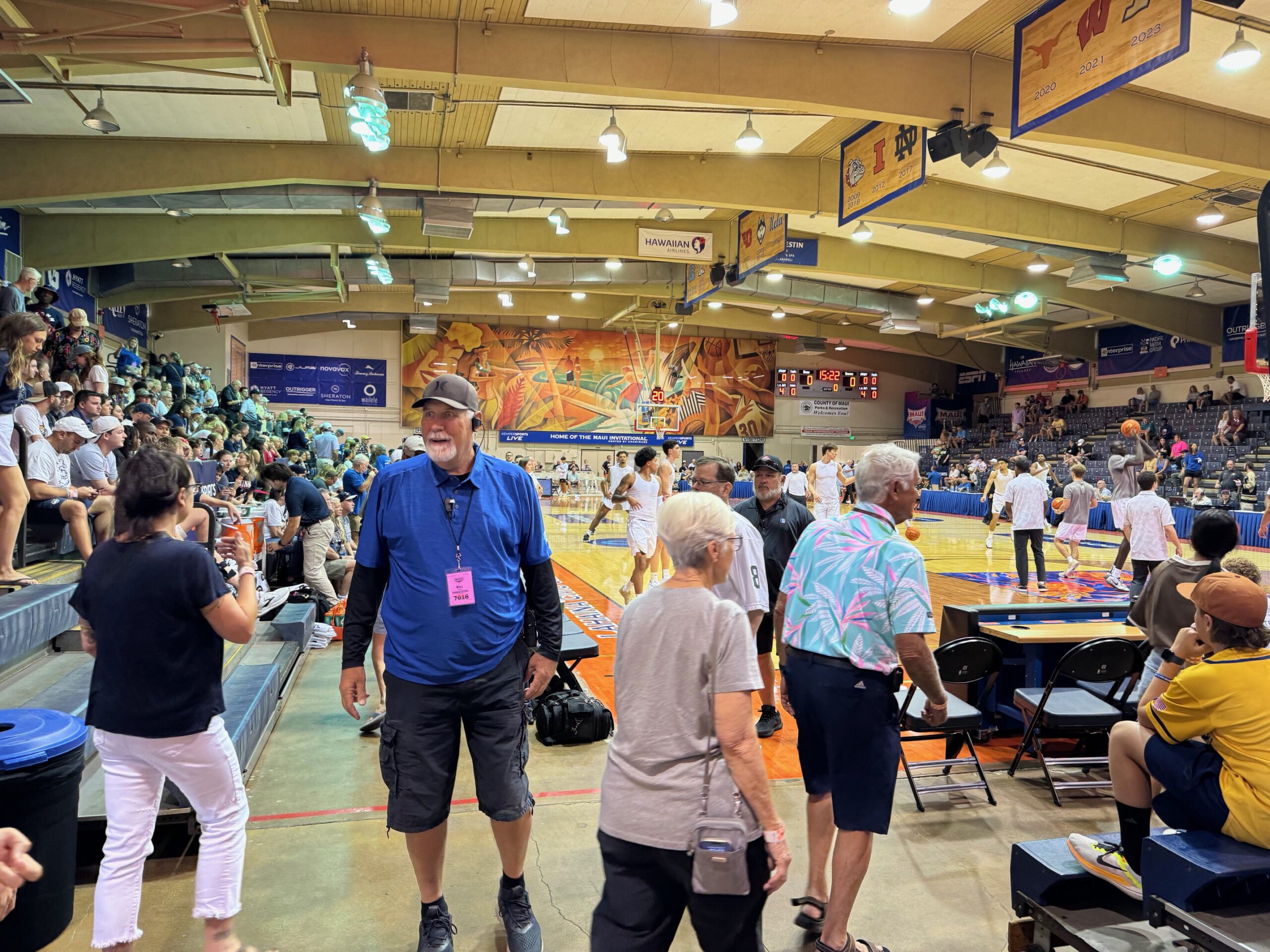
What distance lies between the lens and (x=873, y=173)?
984cm

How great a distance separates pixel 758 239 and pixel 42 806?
13.2 meters

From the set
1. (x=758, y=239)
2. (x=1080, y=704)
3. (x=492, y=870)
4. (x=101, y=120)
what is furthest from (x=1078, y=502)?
(x=101, y=120)

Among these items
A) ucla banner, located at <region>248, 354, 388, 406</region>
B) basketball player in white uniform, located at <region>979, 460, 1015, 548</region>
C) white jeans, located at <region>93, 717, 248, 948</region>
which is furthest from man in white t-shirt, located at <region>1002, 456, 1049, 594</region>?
ucla banner, located at <region>248, 354, 388, 406</region>

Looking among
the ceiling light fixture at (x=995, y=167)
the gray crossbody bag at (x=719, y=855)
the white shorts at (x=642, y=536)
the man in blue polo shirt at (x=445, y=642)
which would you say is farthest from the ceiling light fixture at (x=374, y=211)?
A: the gray crossbody bag at (x=719, y=855)

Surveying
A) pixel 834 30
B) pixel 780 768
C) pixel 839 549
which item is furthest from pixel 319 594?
pixel 834 30

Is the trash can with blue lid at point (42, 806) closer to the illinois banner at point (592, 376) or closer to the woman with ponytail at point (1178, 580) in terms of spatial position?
the woman with ponytail at point (1178, 580)

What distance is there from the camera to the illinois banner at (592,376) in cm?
2998

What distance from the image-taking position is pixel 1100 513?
20.1 m

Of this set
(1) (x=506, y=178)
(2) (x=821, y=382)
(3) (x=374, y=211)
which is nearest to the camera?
(3) (x=374, y=211)

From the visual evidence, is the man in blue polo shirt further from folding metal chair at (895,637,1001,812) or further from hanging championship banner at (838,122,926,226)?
hanging championship banner at (838,122,926,226)

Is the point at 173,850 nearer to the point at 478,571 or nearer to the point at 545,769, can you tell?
the point at 545,769

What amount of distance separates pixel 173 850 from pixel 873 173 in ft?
31.1

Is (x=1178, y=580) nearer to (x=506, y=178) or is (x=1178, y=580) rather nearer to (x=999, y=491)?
(x=506, y=178)

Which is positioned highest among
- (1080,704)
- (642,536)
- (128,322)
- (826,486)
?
(128,322)
